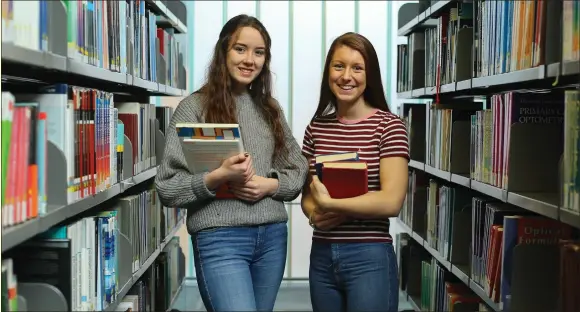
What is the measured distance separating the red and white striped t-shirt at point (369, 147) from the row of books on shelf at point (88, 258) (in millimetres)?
693

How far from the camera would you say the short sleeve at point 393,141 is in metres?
2.10

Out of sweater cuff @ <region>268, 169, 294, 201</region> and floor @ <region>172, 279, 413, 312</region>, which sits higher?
sweater cuff @ <region>268, 169, 294, 201</region>

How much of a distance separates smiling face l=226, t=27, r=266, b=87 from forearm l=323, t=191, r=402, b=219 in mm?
466

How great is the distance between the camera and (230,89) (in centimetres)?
214

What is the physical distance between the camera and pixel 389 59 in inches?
202

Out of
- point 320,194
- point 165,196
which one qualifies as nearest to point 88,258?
point 165,196

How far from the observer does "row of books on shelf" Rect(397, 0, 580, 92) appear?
6.47 ft

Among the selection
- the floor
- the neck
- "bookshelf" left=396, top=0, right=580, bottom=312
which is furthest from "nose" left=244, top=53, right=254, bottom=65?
the floor

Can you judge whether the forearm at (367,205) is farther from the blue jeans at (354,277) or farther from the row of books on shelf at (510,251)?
the row of books on shelf at (510,251)

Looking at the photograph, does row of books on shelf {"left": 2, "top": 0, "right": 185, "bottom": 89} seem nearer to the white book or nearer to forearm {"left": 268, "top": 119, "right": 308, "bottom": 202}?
the white book

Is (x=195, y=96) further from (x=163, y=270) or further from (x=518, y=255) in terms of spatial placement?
(x=163, y=270)

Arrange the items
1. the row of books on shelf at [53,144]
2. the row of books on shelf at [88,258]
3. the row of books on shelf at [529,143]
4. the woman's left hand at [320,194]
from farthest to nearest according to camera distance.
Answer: the woman's left hand at [320,194], the row of books on shelf at [529,143], the row of books on shelf at [88,258], the row of books on shelf at [53,144]

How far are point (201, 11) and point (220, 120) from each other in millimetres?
3157

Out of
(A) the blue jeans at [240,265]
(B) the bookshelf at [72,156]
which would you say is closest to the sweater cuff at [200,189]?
(A) the blue jeans at [240,265]
